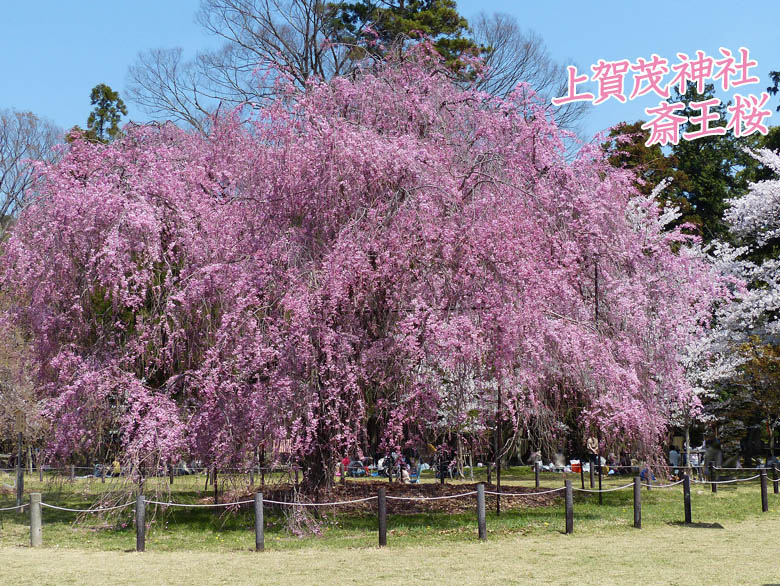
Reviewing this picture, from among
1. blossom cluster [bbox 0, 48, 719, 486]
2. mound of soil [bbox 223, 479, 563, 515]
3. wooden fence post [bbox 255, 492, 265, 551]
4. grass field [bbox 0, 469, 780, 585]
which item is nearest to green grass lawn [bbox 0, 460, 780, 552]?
grass field [bbox 0, 469, 780, 585]

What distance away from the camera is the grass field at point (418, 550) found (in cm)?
1048

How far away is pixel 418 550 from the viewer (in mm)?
12648

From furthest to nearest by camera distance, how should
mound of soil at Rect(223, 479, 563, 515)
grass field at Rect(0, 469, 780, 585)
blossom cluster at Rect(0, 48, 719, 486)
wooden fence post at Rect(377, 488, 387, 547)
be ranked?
mound of soil at Rect(223, 479, 563, 515) < blossom cluster at Rect(0, 48, 719, 486) < wooden fence post at Rect(377, 488, 387, 547) < grass field at Rect(0, 469, 780, 585)

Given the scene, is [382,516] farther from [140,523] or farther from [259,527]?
[140,523]

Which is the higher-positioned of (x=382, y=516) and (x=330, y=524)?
(x=382, y=516)

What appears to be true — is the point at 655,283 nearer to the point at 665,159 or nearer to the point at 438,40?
the point at 438,40

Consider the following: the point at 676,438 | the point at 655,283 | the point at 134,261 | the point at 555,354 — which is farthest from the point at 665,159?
the point at 134,261

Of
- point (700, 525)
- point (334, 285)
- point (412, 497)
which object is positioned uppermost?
point (334, 285)

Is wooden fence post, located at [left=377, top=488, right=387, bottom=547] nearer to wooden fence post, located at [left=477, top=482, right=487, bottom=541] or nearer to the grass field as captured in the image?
the grass field

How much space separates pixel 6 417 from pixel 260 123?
18.5m

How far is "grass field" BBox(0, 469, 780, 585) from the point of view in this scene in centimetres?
1048

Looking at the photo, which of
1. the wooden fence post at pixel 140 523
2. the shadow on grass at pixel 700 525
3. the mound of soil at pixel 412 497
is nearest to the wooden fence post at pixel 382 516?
the mound of soil at pixel 412 497

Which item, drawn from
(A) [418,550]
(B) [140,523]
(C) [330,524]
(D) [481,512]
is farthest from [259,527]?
(D) [481,512]

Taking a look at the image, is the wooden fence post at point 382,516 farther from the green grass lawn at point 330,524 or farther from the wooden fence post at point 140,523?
the wooden fence post at point 140,523
